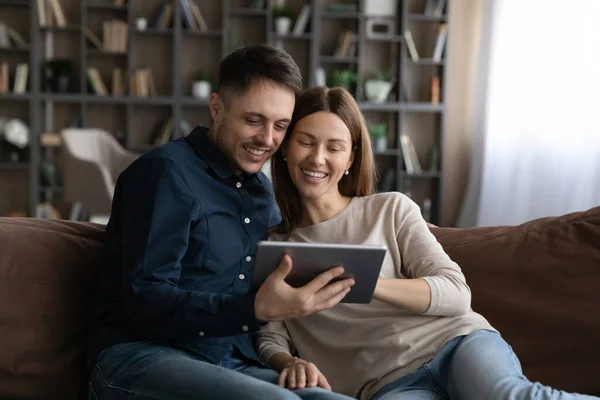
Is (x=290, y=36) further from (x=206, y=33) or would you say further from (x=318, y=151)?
(x=318, y=151)

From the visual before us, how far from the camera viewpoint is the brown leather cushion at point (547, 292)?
1.72m

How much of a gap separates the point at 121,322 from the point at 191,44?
221 inches

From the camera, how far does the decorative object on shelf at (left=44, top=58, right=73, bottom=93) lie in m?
6.53

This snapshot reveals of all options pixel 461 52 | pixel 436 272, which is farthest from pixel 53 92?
pixel 436 272

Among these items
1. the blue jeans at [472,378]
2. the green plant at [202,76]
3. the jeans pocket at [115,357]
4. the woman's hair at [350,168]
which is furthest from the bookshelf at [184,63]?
the jeans pocket at [115,357]

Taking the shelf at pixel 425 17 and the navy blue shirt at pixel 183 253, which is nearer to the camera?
the navy blue shirt at pixel 183 253

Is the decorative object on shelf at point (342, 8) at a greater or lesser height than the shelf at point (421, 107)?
greater

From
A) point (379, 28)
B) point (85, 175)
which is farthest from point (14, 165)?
point (379, 28)

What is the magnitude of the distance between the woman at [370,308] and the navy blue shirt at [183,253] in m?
0.11

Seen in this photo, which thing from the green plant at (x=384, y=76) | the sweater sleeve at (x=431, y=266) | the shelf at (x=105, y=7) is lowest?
the sweater sleeve at (x=431, y=266)

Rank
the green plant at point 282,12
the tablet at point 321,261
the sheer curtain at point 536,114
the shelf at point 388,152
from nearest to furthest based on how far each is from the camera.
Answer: the tablet at point 321,261 → the sheer curtain at point 536,114 → the green plant at point 282,12 → the shelf at point 388,152

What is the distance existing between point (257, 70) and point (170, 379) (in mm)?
723

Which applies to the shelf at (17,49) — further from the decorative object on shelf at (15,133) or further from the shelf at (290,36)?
the shelf at (290,36)

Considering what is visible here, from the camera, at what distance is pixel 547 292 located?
1.77 m
